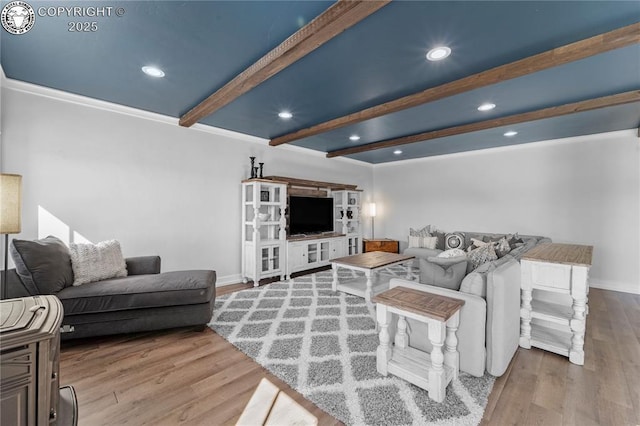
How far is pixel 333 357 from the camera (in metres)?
2.20

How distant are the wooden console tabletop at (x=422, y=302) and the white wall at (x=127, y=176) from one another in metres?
3.11

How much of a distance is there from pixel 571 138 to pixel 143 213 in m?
6.74

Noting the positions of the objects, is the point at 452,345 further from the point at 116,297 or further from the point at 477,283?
the point at 116,297

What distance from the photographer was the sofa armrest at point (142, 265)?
2.98 meters

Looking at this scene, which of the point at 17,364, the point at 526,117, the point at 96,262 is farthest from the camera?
the point at 526,117

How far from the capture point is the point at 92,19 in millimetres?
1769

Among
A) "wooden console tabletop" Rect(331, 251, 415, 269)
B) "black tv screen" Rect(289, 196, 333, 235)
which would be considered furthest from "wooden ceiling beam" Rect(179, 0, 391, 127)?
"black tv screen" Rect(289, 196, 333, 235)

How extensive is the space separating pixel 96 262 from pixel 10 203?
0.92 m

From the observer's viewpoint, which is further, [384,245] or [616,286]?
[384,245]

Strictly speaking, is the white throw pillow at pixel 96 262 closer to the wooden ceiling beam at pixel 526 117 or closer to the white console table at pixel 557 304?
the white console table at pixel 557 304

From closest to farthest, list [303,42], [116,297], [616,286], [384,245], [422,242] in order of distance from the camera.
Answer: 1. [303,42]
2. [116,297]
3. [616,286]
4. [422,242]
5. [384,245]

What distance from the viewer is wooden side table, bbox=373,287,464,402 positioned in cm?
169

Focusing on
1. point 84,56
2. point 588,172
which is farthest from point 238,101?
point 588,172

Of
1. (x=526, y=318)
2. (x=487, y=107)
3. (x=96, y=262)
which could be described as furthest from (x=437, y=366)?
(x=96, y=262)
